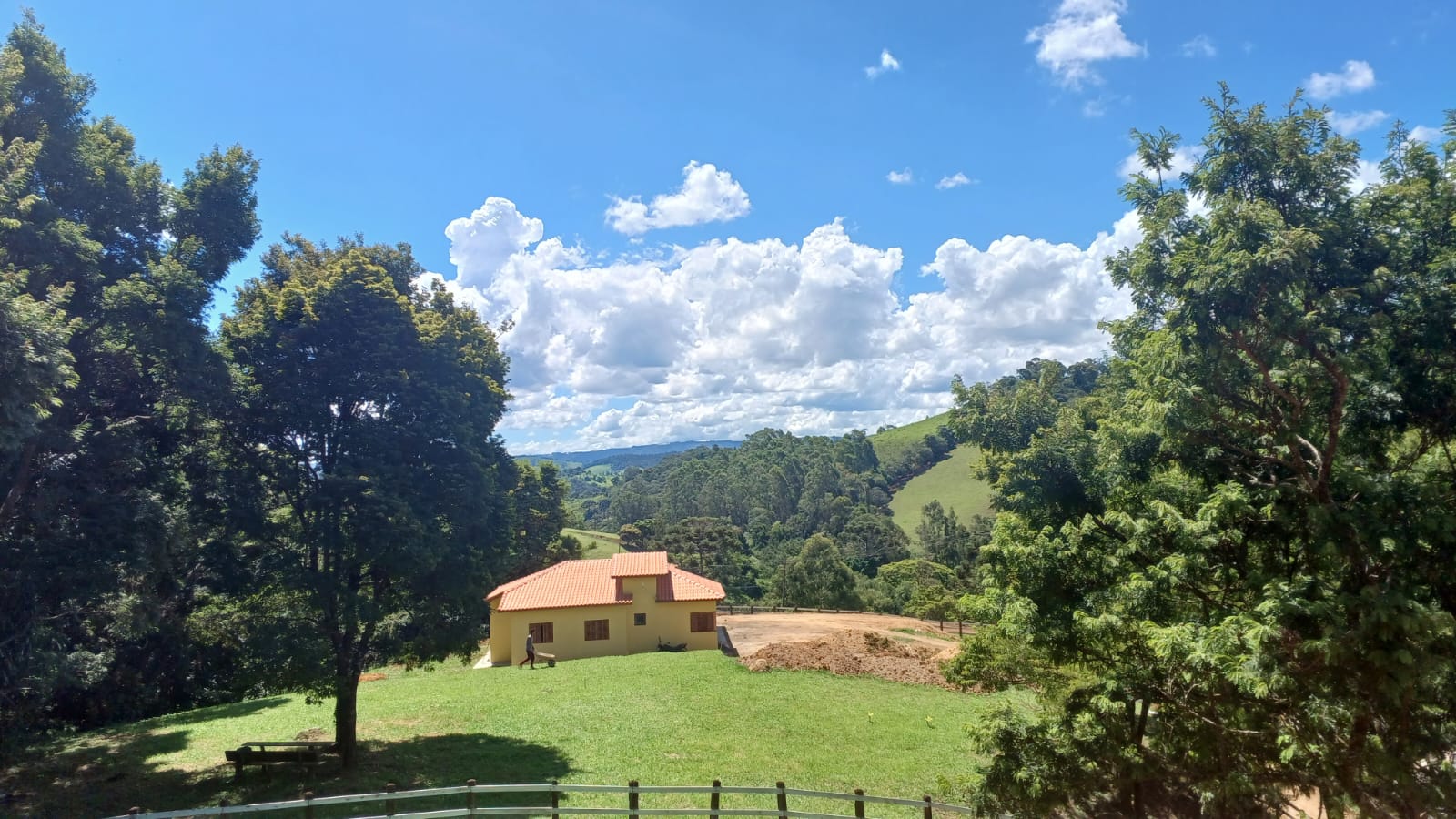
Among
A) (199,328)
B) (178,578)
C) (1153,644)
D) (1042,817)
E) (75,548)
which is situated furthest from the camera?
(178,578)

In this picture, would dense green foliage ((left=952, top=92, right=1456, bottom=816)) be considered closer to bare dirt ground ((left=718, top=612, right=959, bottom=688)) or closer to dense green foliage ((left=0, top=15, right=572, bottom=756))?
bare dirt ground ((left=718, top=612, right=959, bottom=688))

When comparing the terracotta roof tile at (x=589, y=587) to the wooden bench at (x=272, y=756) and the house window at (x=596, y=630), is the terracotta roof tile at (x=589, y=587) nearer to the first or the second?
the house window at (x=596, y=630)

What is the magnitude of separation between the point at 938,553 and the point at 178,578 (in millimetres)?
71035

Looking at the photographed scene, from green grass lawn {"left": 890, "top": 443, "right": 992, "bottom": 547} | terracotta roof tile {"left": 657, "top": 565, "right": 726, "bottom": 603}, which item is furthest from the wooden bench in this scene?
green grass lawn {"left": 890, "top": 443, "right": 992, "bottom": 547}

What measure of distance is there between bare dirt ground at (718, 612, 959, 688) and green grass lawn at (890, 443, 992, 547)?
4627 centimetres

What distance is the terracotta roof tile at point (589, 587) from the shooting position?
31672 millimetres

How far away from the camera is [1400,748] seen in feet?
22.0

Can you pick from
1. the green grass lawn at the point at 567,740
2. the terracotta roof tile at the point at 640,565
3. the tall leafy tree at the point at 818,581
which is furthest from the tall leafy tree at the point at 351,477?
the tall leafy tree at the point at 818,581

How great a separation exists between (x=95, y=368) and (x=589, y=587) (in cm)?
2336

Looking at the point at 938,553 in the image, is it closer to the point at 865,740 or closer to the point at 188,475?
the point at 865,740

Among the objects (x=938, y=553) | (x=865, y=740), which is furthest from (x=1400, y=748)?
(x=938, y=553)

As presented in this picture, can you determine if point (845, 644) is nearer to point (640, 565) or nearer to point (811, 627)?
point (811, 627)

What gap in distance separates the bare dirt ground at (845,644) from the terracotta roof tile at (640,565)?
527cm

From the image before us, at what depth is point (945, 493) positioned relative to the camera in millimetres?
107188
